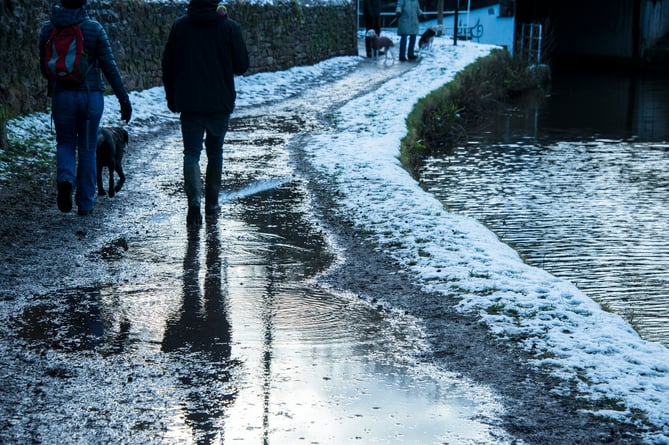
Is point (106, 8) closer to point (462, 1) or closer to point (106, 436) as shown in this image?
point (106, 436)

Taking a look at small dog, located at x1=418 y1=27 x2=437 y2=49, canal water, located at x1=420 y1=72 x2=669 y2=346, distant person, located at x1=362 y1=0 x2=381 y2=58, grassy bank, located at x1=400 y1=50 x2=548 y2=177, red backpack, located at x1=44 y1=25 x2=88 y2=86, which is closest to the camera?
red backpack, located at x1=44 y1=25 x2=88 y2=86

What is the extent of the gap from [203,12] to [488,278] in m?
3.20

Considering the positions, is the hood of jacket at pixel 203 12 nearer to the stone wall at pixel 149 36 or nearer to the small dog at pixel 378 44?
the stone wall at pixel 149 36

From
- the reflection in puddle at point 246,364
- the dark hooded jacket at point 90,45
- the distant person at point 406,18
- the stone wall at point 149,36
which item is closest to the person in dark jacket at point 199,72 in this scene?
the dark hooded jacket at point 90,45

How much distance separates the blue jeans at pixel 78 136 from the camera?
24.3 feet

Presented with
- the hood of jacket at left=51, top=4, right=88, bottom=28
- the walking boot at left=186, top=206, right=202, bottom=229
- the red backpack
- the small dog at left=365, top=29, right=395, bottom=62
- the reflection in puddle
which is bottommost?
the reflection in puddle

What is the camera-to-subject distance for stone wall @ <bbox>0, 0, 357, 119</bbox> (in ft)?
39.7

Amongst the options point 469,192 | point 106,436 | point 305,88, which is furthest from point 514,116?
point 106,436

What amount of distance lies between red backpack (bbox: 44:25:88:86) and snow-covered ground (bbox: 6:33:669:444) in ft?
8.17

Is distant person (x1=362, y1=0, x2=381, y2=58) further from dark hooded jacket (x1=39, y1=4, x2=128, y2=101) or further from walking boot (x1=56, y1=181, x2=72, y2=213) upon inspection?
walking boot (x1=56, y1=181, x2=72, y2=213)

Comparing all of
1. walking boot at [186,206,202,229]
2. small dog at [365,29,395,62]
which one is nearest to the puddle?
walking boot at [186,206,202,229]

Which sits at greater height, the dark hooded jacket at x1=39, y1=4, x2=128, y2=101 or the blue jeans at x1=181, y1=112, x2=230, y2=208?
the dark hooded jacket at x1=39, y1=4, x2=128, y2=101

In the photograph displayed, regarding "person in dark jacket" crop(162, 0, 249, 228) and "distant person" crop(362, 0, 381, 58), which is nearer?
"person in dark jacket" crop(162, 0, 249, 228)

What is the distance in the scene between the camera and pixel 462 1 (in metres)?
35.9
